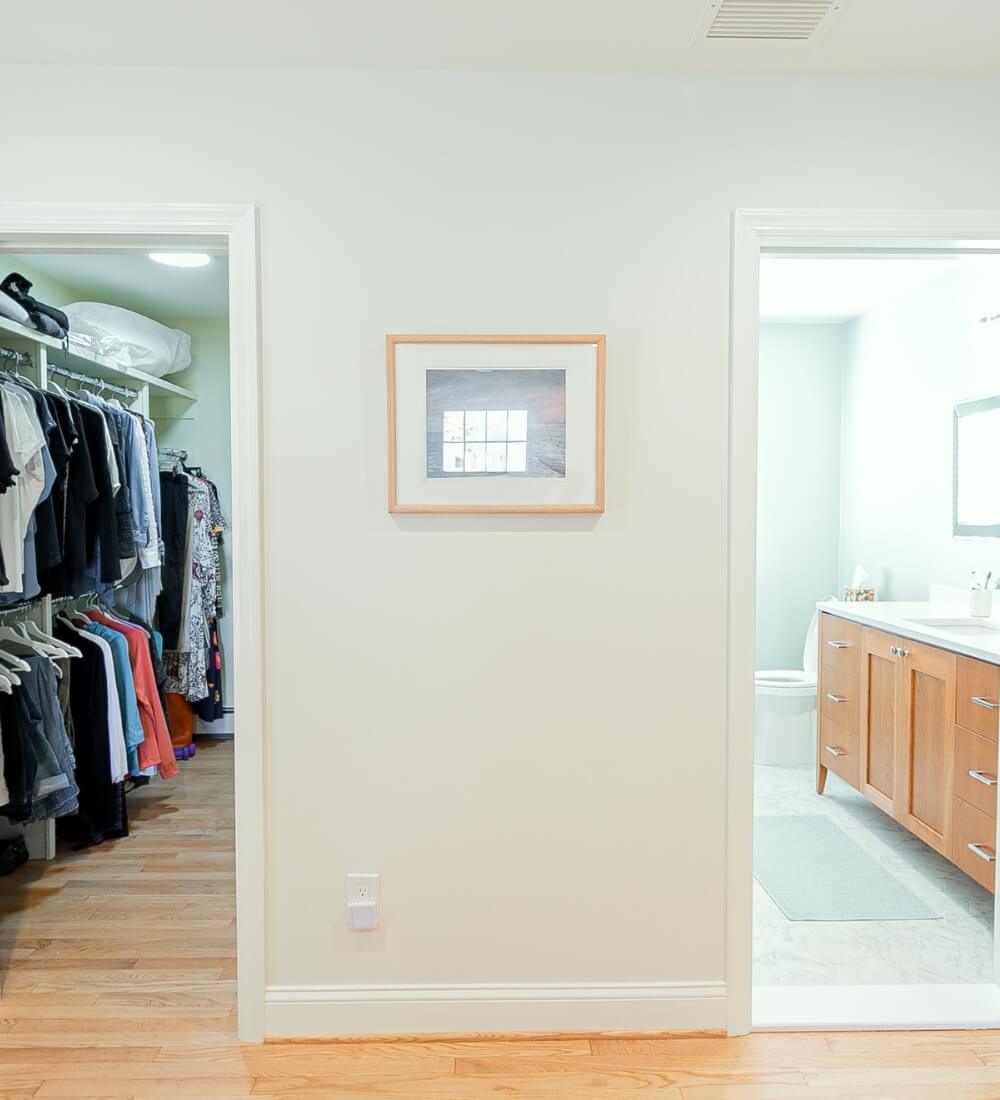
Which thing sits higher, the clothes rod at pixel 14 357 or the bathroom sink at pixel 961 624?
the clothes rod at pixel 14 357

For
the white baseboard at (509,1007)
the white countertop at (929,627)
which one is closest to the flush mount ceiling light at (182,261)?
the white baseboard at (509,1007)

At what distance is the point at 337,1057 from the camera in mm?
2018

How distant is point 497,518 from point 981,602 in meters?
2.42

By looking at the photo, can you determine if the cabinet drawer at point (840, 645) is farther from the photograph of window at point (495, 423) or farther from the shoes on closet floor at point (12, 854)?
the shoes on closet floor at point (12, 854)

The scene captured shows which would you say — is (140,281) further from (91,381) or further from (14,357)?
(14,357)

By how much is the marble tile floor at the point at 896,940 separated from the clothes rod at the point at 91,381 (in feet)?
11.5

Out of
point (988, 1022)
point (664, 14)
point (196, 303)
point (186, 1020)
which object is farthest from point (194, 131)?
point (988, 1022)

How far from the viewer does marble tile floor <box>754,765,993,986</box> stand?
243cm

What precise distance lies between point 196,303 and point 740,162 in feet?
10.7

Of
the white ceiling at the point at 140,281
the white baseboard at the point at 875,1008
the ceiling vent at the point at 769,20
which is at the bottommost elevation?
the white baseboard at the point at 875,1008

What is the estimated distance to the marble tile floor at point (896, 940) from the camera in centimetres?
243

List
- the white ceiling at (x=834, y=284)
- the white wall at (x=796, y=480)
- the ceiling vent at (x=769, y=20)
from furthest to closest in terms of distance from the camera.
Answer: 1. the white wall at (x=796, y=480)
2. the white ceiling at (x=834, y=284)
3. the ceiling vent at (x=769, y=20)

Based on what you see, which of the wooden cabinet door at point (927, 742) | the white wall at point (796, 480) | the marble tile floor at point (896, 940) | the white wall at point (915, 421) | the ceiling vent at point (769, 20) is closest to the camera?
the ceiling vent at point (769, 20)

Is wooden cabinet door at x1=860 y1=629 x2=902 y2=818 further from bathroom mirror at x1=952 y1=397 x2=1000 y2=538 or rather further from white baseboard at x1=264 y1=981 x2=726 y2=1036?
white baseboard at x1=264 y1=981 x2=726 y2=1036
